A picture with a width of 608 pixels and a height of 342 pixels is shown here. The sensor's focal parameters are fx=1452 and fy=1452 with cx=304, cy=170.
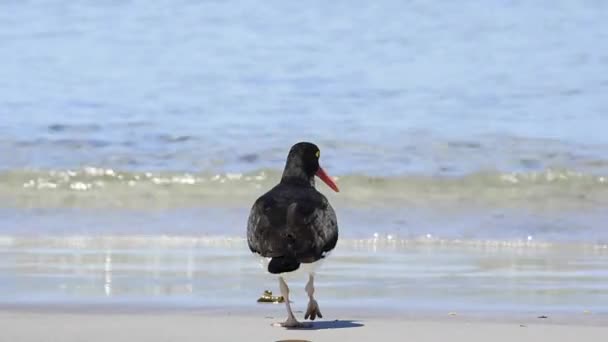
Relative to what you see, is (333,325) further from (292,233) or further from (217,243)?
(217,243)

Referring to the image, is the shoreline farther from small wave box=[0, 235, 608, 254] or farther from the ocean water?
small wave box=[0, 235, 608, 254]

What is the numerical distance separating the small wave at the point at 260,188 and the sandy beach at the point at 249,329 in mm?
7124

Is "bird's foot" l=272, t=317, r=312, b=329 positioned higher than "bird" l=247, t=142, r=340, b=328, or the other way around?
"bird" l=247, t=142, r=340, b=328

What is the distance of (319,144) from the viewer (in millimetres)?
18328

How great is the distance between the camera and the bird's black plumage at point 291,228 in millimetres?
7512

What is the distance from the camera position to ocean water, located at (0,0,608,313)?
33.1 ft

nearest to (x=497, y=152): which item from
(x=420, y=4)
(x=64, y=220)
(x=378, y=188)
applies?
(x=378, y=188)

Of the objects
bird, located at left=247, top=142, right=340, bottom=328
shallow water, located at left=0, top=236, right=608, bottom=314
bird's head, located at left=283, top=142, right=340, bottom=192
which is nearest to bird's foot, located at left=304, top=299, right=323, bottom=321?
bird, located at left=247, top=142, right=340, bottom=328

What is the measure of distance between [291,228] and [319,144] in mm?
10784

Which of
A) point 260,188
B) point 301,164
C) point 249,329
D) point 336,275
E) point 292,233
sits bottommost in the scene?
point 249,329

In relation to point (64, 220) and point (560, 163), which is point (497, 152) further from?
point (64, 220)

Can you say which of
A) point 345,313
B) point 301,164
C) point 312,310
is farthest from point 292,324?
point 301,164

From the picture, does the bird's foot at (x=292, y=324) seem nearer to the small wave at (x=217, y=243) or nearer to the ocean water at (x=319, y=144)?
the ocean water at (x=319, y=144)

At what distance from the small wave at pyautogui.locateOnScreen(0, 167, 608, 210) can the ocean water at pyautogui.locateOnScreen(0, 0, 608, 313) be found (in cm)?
4
